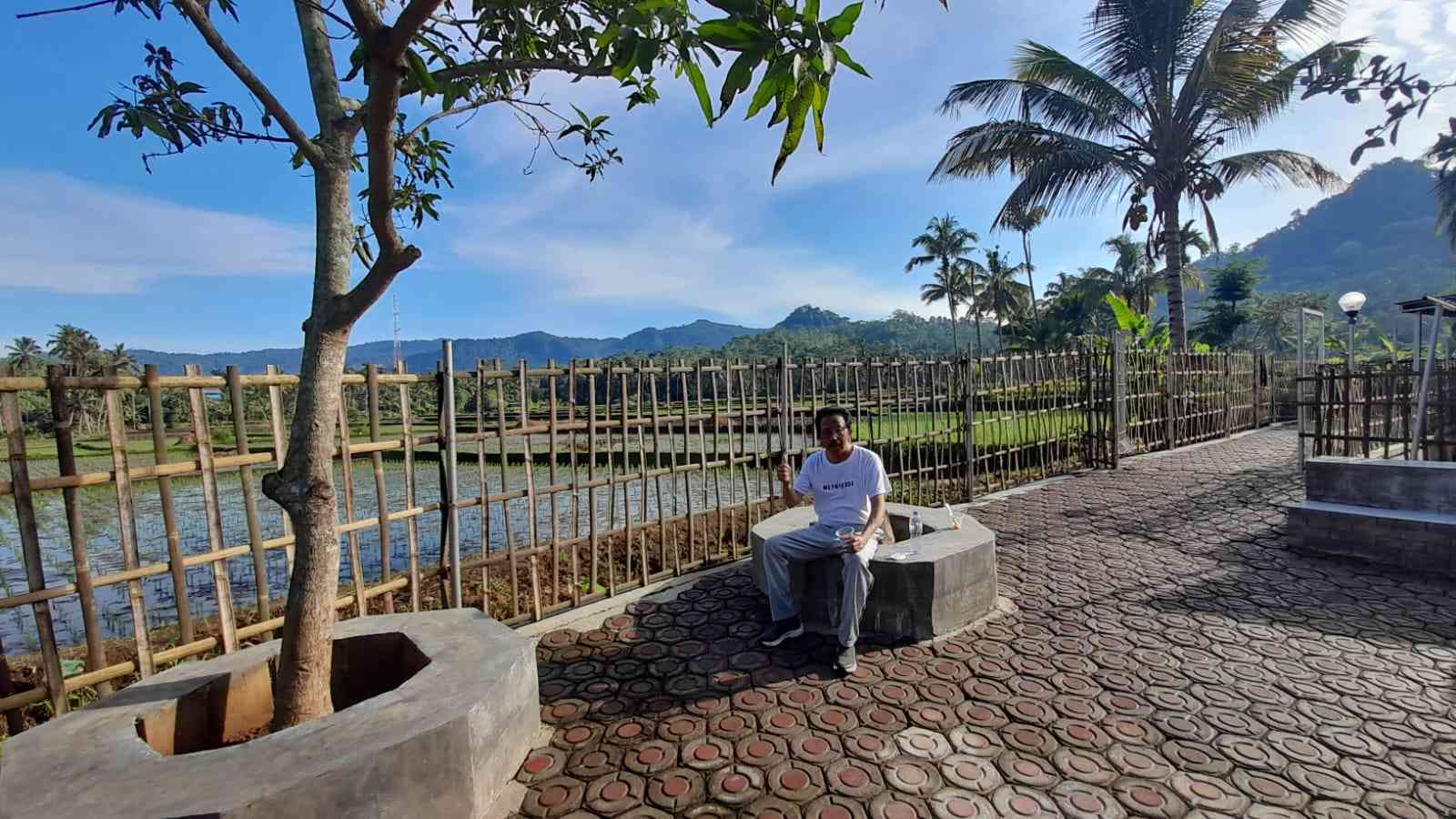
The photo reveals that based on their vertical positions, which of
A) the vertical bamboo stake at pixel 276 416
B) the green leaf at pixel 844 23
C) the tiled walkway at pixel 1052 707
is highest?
the green leaf at pixel 844 23

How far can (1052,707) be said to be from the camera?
9.62ft

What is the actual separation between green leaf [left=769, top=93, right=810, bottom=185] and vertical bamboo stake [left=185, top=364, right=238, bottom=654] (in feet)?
9.14

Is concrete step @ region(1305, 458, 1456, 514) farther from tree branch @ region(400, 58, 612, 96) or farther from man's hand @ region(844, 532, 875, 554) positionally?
tree branch @ region(400, 58, 612, 96)

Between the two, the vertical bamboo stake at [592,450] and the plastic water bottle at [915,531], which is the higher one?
the vertical bamboo stake at [592,450]

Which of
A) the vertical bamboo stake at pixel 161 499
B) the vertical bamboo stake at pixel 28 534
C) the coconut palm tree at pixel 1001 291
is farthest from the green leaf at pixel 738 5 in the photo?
the coconut palm tree at pixel 1001 291

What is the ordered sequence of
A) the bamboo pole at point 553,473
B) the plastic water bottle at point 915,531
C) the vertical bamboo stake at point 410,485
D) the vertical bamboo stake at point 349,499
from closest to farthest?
the vertical bamboo stake at point 349,499 → the vertical bamboo stake at point 410,485 → the plastic water bottle at point 915,531 → the bamboo pole at point 553,473

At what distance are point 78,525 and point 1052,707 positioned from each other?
14.0ft

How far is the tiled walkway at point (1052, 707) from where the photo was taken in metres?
2.36

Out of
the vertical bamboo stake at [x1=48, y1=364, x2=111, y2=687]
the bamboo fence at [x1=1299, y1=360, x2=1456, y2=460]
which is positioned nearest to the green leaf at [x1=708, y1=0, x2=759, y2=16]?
the vertical bamboo stake at [x1=48, y1=364, x2=111, y2=687]

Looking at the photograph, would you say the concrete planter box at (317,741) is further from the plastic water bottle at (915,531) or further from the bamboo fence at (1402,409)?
the bamboo fence at (1402,409)

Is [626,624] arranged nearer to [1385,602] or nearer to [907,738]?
[907,738]

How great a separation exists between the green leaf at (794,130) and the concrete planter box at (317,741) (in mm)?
2050

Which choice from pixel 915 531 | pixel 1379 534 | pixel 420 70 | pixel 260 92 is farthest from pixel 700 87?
pixel 1379 534

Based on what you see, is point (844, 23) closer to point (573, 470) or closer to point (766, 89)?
point (766, 89)
